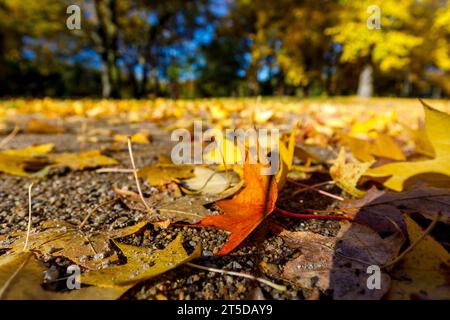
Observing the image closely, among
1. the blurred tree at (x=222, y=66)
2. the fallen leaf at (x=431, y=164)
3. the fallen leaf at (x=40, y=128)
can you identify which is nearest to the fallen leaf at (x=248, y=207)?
the fallen leaf at (x=431, y=164)

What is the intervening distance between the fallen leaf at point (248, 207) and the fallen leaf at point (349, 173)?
259mm

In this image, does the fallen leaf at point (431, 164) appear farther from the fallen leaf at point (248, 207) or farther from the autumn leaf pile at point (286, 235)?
the fallen leaf at point (248, 207)

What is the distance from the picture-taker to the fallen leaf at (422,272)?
391mm

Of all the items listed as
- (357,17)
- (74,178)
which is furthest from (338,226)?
(357,17)

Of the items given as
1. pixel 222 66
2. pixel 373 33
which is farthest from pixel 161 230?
pixel 222 66

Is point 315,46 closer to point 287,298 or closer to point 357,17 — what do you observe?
point 357,17

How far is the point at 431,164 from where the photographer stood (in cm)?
65

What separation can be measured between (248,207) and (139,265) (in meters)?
0.19

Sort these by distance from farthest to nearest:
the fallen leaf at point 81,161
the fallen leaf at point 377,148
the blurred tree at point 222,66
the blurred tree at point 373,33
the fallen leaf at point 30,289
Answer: the blurred tree at point 222,66 → the blurred tree at point 373,33 → the fallen leaf at point 81,161 → the fallen leaf at point 377,148 → the fallen leaf at point 30,289

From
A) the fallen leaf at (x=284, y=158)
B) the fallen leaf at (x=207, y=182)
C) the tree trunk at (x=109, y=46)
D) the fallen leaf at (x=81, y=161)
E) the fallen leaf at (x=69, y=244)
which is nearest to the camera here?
the fallen leaf at (x=69, y=244)

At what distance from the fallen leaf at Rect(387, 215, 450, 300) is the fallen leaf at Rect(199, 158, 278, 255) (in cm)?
20

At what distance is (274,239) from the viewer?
553 mm

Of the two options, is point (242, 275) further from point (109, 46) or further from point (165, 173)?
point (109, 46)

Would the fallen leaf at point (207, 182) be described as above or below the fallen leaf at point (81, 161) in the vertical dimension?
below
